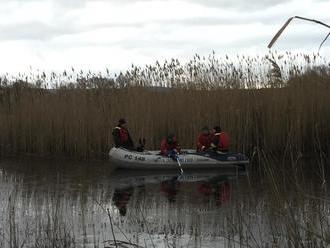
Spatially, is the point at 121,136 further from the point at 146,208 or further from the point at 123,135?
the point at 146,208

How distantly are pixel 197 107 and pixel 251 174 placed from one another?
10.9ft

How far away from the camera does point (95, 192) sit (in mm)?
11375

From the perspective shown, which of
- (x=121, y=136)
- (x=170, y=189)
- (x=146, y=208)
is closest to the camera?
(x=146, y=208)

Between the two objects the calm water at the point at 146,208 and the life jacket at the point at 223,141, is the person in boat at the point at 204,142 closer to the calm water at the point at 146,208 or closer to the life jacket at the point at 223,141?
the life jacket at the point at 223,141

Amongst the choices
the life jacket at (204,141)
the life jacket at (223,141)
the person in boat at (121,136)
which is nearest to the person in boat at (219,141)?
the life jacket at (223,141)

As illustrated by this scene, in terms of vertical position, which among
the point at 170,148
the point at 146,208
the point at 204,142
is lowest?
the point at 146,208

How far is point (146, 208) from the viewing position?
9.35 metres

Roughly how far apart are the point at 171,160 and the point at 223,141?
1.53 m

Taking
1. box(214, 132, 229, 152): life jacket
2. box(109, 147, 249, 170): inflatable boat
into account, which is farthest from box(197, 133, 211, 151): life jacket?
box(214, 132, 229, 152): life jacket

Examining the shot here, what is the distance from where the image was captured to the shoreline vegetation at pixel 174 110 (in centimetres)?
1617

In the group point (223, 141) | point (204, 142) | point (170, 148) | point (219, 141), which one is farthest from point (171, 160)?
point (223, 141)

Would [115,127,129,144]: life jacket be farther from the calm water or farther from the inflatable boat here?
the calm water

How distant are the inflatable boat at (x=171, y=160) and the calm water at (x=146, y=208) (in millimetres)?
374

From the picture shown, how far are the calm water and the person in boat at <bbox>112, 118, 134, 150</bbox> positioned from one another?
2.59ft
